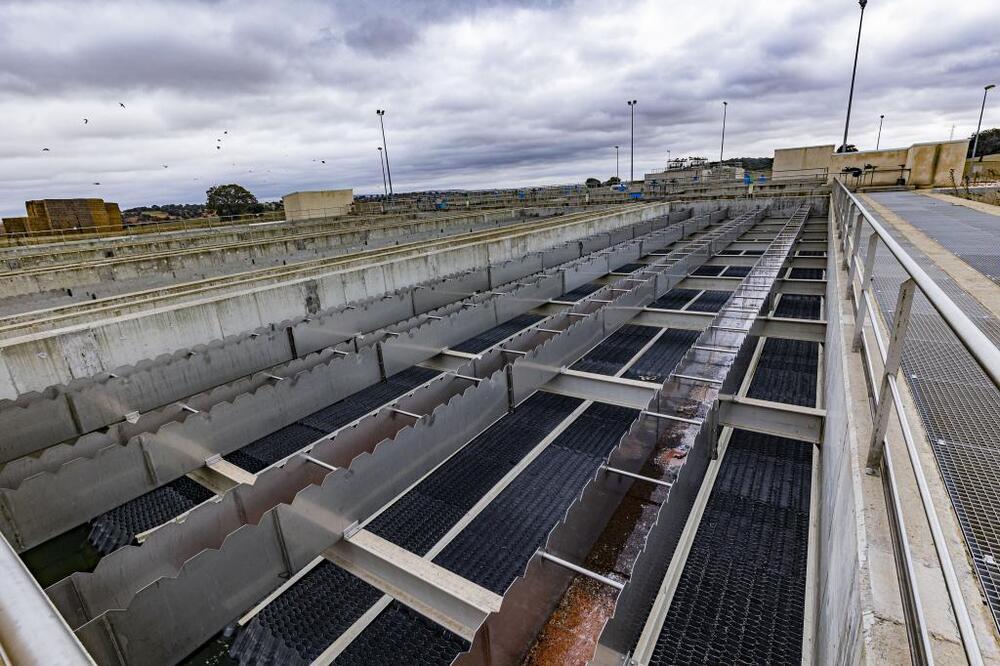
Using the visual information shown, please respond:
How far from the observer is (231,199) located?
5034 centimetres

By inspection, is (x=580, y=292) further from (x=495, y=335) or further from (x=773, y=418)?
(x=773, y=418)

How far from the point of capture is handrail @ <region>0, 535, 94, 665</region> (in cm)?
122

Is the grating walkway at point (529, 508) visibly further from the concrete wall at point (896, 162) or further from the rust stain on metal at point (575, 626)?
the concrete wall at point (896, 162)

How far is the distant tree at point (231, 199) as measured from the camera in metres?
48.7

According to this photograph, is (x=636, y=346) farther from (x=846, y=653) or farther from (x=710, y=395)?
(x=846, y=653)

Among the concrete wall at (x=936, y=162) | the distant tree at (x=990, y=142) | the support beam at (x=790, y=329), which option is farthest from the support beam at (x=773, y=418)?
the distant tree at (x=990, y=142)

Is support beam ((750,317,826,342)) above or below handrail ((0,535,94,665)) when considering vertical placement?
below

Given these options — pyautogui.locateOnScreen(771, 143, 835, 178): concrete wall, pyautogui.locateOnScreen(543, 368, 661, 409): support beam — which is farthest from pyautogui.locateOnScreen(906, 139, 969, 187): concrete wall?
pyautogui.locateOnScreen(543, 368, 661, 409): support beam

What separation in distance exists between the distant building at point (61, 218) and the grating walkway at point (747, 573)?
1146 inches

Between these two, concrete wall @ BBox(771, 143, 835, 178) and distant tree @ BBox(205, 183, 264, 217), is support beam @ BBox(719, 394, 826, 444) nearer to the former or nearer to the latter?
concrete wall @ BBox(771, 143, 835, 178)

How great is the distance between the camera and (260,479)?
4418 mm

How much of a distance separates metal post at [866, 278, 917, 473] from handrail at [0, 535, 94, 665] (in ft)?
9.16

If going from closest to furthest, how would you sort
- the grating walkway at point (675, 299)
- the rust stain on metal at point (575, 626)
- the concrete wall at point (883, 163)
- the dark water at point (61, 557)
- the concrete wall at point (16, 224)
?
the rust stain on metal at point (575, 626)
the dark water at point (61, 557)
the grating walkway at point (675, 299)
the concrete wall at point (16, 224)
the concrete wall at point (883, 163)

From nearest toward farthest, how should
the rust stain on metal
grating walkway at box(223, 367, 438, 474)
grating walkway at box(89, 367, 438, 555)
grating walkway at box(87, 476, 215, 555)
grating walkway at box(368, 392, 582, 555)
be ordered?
the rust stain on metal < grating walkway at box(368, 392, 582, 555) < grating walkway at box(87, 476, 215, 555) < grating walkway at box(89, 367, 438, 555) < grating walkway at box(223, 367, 438, 474)
